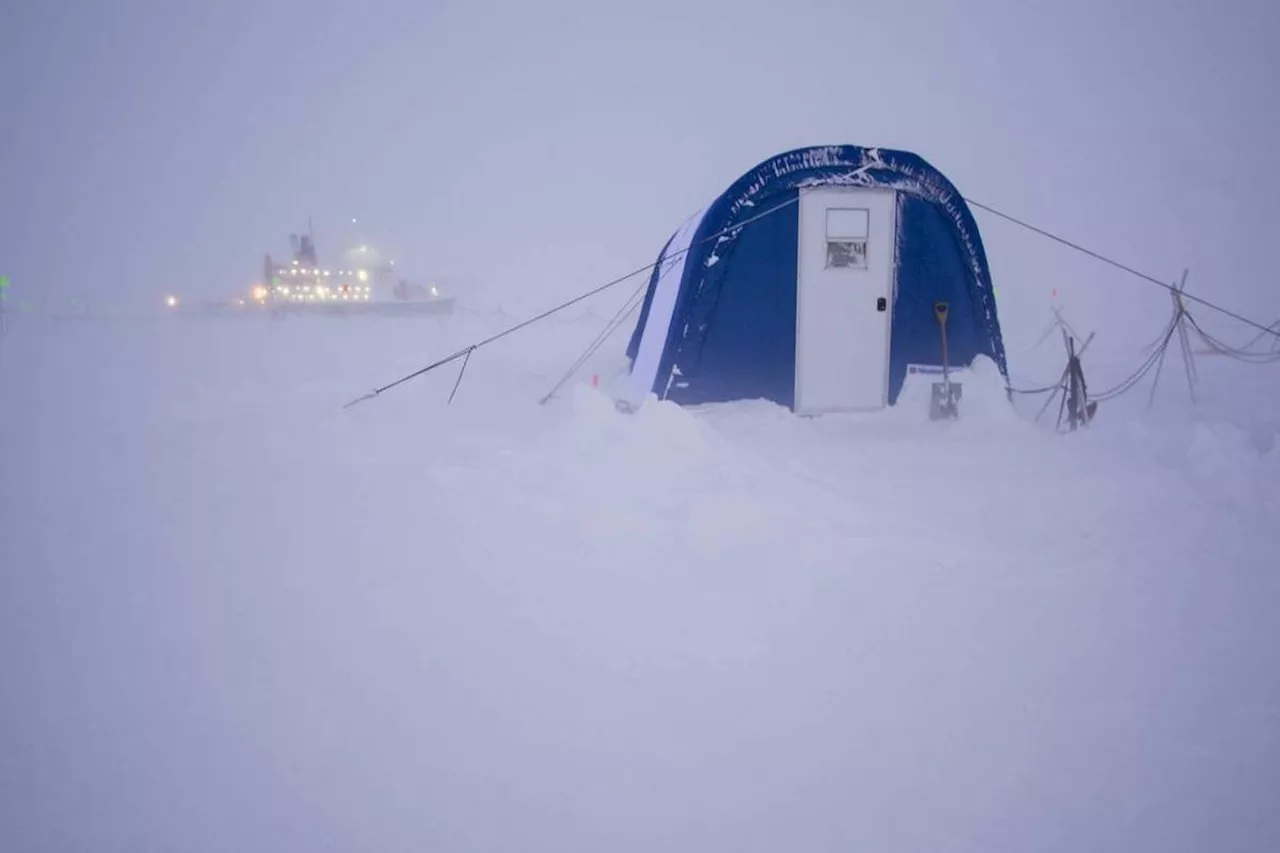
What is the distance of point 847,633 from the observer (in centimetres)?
306

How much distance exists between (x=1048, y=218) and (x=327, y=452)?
3714cm

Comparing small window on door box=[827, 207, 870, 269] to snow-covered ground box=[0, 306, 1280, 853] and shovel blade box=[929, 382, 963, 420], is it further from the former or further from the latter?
snow-covered ground box=[0, 306, 1280, 853]

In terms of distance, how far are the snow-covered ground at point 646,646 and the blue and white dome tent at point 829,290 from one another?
191cm

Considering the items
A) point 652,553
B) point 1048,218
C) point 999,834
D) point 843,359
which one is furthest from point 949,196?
point 1048,218

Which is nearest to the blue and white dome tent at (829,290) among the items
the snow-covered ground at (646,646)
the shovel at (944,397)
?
the shovel at (944,397)

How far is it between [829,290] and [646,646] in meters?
6.33

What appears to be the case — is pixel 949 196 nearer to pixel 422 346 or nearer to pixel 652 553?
pixel 652 553

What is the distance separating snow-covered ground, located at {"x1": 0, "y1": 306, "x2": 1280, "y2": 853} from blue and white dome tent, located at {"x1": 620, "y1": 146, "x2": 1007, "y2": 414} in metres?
1.91

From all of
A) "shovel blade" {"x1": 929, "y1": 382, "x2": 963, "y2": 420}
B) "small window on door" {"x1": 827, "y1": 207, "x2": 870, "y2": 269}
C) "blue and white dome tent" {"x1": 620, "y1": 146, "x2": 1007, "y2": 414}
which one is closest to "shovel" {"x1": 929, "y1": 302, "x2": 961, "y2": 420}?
"shovel blade" {"x1": 929, "y1": 382, "x2": 963, "y2": 420}

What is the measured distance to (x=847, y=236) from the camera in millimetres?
7898

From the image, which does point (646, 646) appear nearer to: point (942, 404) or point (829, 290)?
point (829, 290)

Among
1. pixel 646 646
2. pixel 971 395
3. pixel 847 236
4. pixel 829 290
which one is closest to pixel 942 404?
pixel 971 395

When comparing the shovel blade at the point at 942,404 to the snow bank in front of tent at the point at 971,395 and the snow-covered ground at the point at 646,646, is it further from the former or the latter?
the snow-covered ground at the point at 646,646

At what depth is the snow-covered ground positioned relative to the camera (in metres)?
2.04
